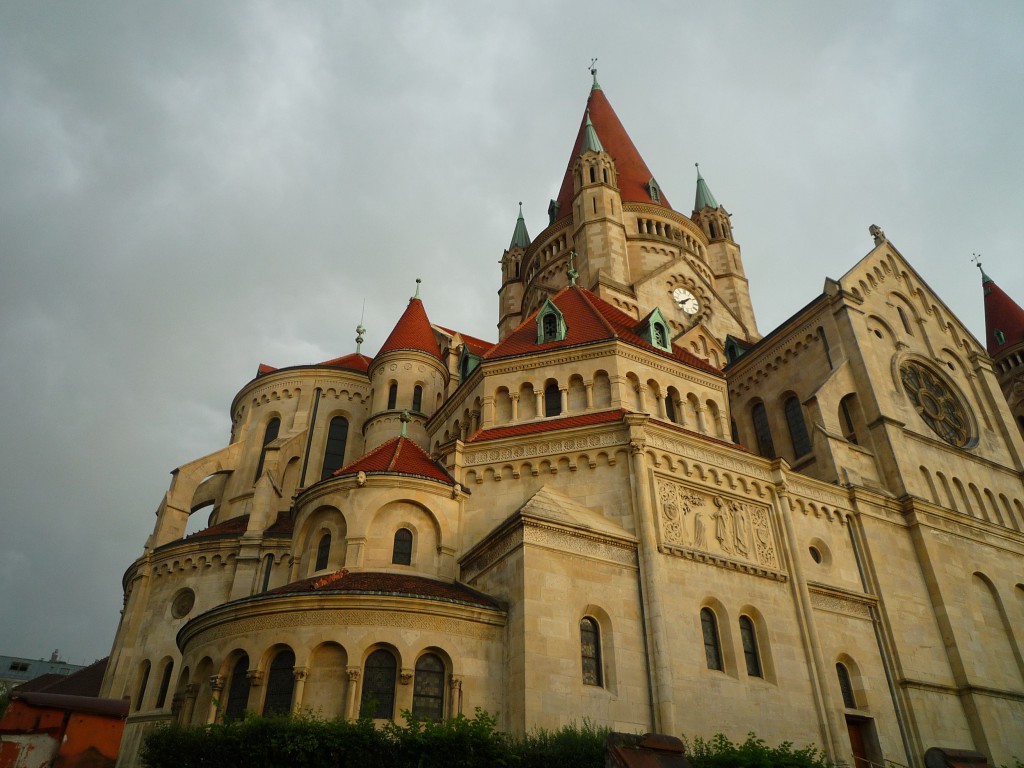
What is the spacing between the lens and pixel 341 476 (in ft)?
70.0

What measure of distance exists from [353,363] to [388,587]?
1983cm

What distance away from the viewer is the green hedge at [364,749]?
1227 cm

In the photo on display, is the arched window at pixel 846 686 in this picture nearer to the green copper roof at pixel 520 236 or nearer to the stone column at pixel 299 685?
the stone column at pixel 299 685

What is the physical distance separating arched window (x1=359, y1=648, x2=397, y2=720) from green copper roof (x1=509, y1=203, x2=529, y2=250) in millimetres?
35806

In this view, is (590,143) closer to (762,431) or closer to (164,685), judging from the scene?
(762,431)

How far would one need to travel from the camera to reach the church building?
17.1 meters

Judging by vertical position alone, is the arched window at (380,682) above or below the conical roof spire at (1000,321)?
below

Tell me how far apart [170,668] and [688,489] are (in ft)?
56.7

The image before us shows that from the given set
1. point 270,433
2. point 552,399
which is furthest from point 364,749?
point 270,433

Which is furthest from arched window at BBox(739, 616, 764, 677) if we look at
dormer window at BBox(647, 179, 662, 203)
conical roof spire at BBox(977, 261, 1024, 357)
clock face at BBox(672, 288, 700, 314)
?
conical roof spire at BBox(977, 261, 1024, 357)

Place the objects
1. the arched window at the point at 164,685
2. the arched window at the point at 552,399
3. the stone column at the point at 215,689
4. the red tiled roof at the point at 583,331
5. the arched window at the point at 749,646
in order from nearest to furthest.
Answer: the stone column at the point at 215,689, the arched window at the point at 749,646, the arched window at the point at 164,685, the arched window at the point at 552,399, the red tiled roof at the point at 583,331

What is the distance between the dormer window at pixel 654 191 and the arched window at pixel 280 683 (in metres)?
34.2

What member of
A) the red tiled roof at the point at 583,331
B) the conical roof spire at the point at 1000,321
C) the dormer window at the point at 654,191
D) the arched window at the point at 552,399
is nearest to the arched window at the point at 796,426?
the red tiled roof at the point at 583,331

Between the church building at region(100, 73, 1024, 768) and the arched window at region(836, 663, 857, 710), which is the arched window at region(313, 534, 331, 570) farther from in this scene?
the arched window at region(836, 663, 857, 710)
